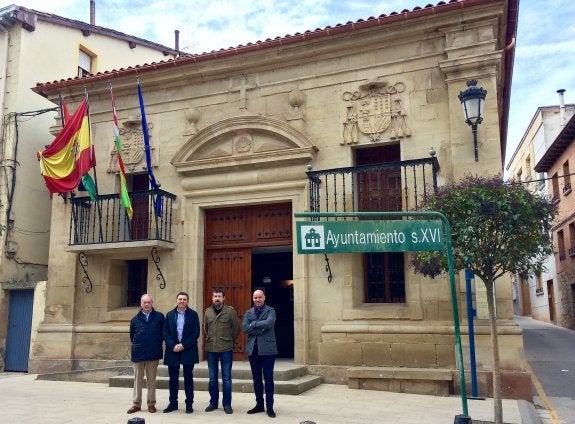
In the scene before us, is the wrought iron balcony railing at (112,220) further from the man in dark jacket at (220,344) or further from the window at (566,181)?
the window at (566,181)

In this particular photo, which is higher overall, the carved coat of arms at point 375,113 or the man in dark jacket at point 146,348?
the carved coat of arms at point 375,113

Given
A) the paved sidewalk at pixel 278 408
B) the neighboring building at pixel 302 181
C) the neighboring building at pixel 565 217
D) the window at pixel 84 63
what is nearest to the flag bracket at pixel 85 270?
the neighboring building at pixel 302 181

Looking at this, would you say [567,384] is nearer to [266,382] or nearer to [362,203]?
[362,203]

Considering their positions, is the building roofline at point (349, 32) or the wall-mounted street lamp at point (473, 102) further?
the building roofline at point (349, 32)

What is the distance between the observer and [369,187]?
31.3ft

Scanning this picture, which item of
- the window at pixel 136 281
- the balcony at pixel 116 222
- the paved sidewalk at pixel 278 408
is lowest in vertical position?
the paved sidewalk at pixel 278 408

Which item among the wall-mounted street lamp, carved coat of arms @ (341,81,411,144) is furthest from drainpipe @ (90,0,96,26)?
the wall-mounted street lamp

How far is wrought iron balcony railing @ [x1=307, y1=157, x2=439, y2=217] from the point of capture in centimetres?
895

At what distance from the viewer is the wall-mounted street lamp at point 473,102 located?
26.9ft

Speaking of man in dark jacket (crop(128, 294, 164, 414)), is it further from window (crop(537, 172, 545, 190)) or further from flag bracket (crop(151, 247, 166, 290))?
window (crop(537, 172, 545, 190))

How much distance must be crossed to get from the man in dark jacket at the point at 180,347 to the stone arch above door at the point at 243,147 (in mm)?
3651

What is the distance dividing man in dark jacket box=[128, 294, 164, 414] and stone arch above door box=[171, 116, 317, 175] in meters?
3.77

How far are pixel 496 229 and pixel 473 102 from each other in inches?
127

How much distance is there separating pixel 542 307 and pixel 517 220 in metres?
23.8
